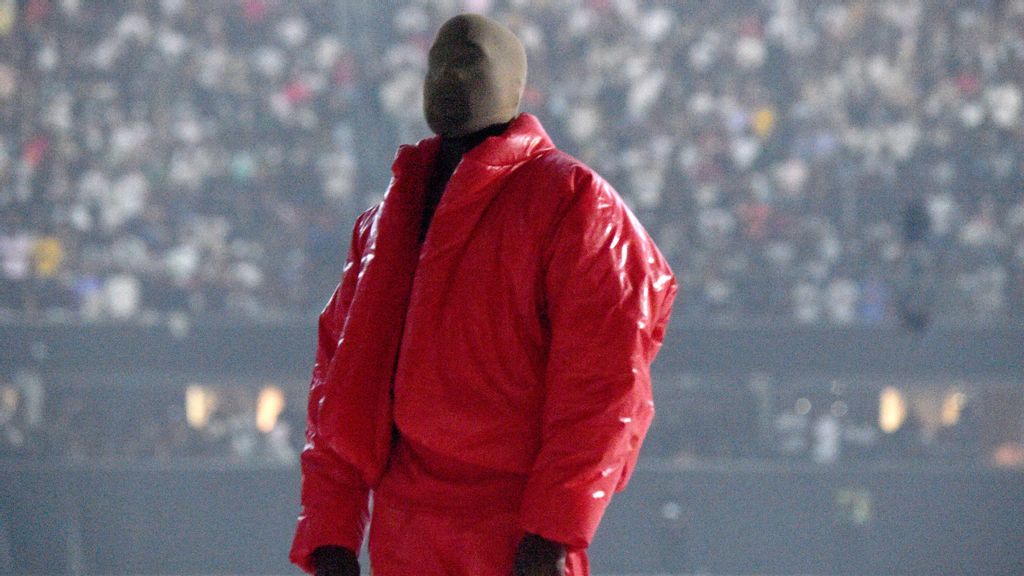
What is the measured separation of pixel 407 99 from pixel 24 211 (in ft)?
8.16

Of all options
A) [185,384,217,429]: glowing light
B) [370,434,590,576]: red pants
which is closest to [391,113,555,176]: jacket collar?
[370,434,590,576]: red pants

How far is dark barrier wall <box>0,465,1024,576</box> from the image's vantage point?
6.56 m

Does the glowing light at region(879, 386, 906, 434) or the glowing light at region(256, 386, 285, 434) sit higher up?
the glowing light at region(256, 386, 285, 434)

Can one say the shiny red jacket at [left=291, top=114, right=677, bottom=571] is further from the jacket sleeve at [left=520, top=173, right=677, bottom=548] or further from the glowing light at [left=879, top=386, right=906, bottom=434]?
the glowing light at [left=879, top=386, right=906, bottom=434]

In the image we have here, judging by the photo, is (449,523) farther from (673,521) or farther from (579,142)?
Result: (579,142)

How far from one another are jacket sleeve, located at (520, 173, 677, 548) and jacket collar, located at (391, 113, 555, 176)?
98mm

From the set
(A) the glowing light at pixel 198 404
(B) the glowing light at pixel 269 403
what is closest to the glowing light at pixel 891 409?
(B) the glowing light at pixel 269 403

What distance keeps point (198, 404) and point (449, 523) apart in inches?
224

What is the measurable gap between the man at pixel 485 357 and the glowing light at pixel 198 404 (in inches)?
218

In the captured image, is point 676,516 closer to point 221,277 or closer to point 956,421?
point 956,421

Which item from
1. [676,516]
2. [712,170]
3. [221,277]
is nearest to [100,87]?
[221,277]

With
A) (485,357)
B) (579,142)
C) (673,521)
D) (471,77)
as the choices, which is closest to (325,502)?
(485,357)

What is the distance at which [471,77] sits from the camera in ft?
5.08

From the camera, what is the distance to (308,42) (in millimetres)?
9125
